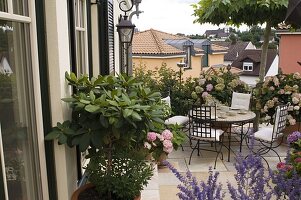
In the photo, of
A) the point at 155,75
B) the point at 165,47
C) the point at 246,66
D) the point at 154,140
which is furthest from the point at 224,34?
the point at 154,140

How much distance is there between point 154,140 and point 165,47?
60.2ft

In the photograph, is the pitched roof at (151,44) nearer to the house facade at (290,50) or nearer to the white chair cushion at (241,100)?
the house facade at (290,50)

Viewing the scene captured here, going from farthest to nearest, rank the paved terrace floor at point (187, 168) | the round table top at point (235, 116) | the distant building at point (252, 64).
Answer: the distant building at point (252, 64) < the round table top at point (235, 116) < the paved terrace floor at point (187, 168)

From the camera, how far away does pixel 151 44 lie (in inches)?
836

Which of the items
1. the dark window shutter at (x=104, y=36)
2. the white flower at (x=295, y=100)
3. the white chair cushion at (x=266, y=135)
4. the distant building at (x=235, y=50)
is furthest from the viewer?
the distant building at (x=235, y=50)

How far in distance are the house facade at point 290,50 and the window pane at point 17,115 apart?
1617cm

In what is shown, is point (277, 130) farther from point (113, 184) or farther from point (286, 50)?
→ point (286, 50)

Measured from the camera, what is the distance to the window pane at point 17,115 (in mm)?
1726

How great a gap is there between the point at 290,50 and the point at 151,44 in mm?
8780

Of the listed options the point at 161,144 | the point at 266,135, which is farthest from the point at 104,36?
the point at 266,135

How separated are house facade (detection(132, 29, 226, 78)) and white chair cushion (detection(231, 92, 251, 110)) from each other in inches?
401

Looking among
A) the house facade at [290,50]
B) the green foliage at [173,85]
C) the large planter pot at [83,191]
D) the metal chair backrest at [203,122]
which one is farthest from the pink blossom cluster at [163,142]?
the house facade at [290,50]

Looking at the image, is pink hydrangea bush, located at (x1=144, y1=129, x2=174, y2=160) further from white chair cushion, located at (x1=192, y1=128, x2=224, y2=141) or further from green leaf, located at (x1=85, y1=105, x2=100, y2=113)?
green leaf, located at (x1=85, y1=105, x2=100, y2=113)

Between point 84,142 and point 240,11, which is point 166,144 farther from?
point 240,11
